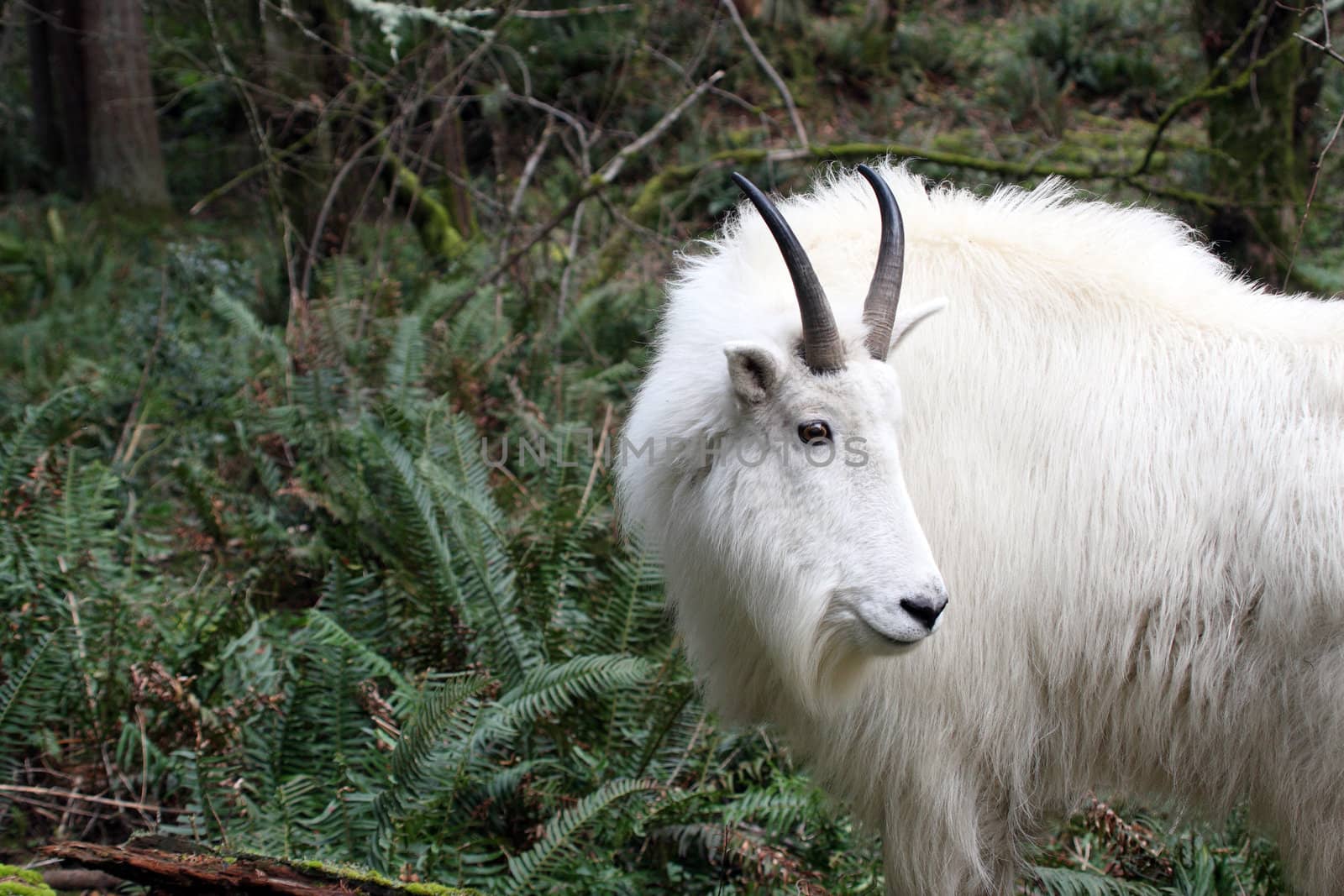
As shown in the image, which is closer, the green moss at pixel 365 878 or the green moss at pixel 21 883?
the green moss at pixel 21 883

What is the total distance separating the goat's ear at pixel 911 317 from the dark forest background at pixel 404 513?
149cm

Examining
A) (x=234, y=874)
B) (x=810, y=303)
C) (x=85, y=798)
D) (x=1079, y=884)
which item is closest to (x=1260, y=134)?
(x=1079, y=884)

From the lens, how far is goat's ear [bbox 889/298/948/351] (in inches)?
110

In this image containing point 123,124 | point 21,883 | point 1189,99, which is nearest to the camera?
point 21,883

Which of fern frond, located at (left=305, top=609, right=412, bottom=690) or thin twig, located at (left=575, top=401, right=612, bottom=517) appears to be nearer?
fern frond, located at (left=305, top=609, right=412, bottom=690)

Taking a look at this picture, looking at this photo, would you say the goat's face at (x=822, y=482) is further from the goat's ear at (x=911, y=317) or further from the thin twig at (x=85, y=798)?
the thin twig at (x=85, y=798)

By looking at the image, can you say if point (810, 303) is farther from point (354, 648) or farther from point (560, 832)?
point (354, 648)

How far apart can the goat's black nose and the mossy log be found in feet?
4.32

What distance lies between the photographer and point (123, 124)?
1398cm

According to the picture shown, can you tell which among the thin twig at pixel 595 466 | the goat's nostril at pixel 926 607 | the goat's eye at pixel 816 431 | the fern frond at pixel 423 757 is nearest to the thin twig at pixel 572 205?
the thin twig at pixel 595 466

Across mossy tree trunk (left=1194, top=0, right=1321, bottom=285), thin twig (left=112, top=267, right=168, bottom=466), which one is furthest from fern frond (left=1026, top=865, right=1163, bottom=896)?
thin twig (left=112, top=267, right=168, bottom=466)

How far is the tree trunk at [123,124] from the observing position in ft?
42.8

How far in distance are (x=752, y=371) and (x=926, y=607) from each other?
2.49ft

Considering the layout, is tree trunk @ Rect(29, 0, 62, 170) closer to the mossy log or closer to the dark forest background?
the dark forest background
